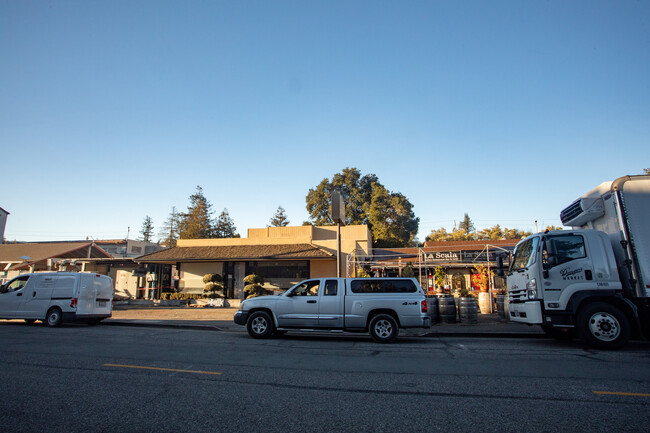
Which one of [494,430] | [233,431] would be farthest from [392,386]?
[233,431]

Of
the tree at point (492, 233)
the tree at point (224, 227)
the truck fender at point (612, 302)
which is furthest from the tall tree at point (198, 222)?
the truck fender at point (612, 302)

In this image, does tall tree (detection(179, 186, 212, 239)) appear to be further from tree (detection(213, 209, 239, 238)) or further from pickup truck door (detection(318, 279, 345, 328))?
pickup truck door (detection(318, 279, 345, 328))

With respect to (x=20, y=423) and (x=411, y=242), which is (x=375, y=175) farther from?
(x=20, y=423)

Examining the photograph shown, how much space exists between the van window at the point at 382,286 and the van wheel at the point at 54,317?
→ 11.1 meters

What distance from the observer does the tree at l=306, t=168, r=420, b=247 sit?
48.8 m

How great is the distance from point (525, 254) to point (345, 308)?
199 inches

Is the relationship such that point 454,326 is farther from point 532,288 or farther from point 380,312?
point 532,288

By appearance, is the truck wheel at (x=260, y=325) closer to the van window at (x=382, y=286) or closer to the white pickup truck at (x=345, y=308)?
the white pickup truck at (x=345, y=308)

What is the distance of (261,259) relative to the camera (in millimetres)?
25234

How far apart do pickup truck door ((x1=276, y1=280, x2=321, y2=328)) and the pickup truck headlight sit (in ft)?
18.2

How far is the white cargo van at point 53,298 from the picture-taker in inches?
563

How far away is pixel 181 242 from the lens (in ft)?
99.8

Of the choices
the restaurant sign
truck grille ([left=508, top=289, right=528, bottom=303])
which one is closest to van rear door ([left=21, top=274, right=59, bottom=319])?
truck grille ([left=508, top=289, right=528, bottom=303])

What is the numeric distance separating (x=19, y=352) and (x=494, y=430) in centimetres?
937
